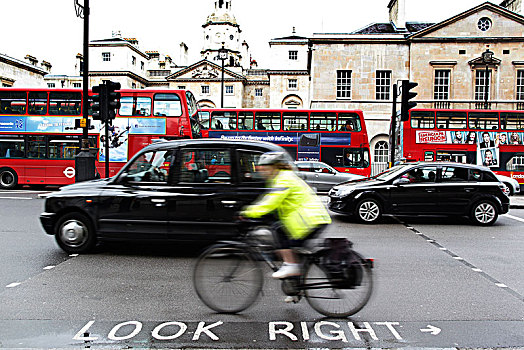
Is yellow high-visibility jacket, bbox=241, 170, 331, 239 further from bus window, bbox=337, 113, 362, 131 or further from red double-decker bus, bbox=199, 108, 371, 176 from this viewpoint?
bus window, bbox=337, 113, 362, 131

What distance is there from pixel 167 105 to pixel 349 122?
841 centimetres

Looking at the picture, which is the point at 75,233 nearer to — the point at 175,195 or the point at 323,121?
the point at 175,195

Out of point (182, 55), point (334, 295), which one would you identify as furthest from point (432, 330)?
point (182, 55)

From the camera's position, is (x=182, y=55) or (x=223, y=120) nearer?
(x=223, y=120)

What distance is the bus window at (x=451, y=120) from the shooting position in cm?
2116

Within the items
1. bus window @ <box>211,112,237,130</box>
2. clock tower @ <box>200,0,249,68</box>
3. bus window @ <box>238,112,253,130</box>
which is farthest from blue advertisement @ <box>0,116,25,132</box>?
clock tower @ <box>200,0,249,68</box>

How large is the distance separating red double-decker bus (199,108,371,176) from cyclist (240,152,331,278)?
16.8m

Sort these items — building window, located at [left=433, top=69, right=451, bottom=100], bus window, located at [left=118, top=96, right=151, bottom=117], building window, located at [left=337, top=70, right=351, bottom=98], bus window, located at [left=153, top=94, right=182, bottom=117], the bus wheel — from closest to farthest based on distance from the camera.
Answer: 1. bus window, located at [left=153, top=94, right=182, bottom=117]
2. bus window, located at [left=118, top=96, right=151, bottom=117]
3. the bus wheel
4. building window, located at [left=433, top=69, right=451, bottom=100]
5. building window, located at [left=337, top=70, right=351, bottom=98]

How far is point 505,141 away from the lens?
68.7ft

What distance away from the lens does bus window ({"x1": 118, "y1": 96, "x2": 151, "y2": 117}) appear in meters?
18.4

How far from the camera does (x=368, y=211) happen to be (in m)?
11.0

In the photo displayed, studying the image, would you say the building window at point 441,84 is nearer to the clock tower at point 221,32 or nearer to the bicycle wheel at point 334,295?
the bicycle wheel at point 334,295

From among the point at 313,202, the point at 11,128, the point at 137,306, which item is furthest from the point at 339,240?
the point at 11,128

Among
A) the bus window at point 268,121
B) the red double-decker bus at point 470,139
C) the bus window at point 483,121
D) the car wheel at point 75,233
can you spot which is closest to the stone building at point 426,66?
the bus window at point 483,121
